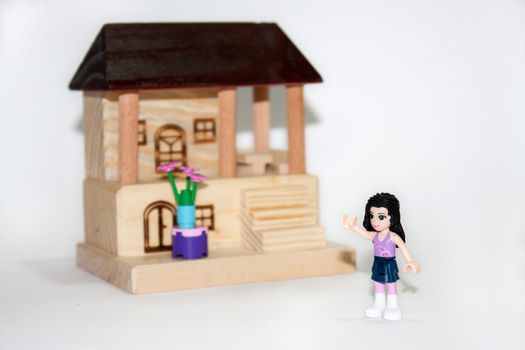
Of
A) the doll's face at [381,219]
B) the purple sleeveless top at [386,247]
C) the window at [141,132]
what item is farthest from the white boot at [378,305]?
the window at [141,132]

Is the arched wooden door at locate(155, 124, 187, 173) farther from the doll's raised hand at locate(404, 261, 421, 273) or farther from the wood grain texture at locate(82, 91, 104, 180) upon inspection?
the doll's raised hand at locate(404, 261, 421, 273)

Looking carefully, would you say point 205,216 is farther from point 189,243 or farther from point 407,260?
point 407,260

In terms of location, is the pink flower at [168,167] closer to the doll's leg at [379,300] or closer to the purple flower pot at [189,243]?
the purple flower pot at [189,243]

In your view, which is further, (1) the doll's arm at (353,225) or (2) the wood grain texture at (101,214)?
(2) the wood grain texture at (101,214)

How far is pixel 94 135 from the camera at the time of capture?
227 inches

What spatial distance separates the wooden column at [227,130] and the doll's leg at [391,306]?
4.17 feet

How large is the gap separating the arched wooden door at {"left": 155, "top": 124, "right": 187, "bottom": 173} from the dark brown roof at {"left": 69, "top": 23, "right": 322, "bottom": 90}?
36 cm

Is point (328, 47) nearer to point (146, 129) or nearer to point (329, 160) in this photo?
point (329, 160)

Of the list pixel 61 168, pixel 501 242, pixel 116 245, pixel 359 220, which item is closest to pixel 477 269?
pixel 501 242

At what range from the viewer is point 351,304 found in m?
4.97

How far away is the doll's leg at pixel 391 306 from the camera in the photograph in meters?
4.66

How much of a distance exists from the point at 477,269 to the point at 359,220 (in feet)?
3.69

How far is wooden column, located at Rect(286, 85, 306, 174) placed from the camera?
5.80 meters

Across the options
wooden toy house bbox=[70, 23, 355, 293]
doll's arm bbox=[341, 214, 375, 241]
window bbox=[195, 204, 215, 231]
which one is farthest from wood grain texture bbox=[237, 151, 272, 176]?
doll's arm bbox=[341, 214, 375, 241]
